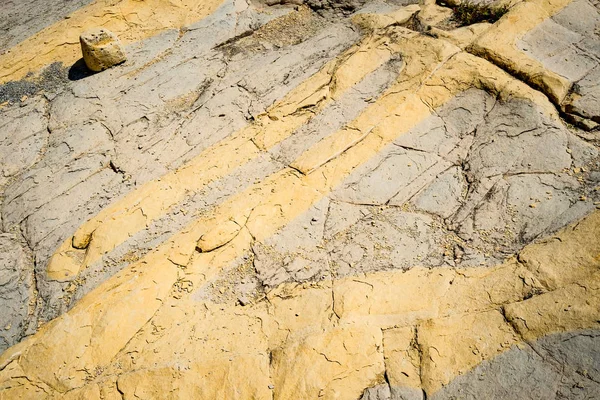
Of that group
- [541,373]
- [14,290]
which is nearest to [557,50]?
[541,373]

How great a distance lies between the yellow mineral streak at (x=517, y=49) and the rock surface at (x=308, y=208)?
2 centimetres

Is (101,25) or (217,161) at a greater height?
(101,25)

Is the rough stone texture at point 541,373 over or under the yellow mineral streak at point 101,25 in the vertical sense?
under

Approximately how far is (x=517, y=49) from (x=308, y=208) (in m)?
2.22

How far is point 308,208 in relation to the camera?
3217mm

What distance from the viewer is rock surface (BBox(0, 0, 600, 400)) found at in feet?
8.15

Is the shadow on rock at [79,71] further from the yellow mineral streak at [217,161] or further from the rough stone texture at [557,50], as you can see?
the rough stone texture at [557,50]

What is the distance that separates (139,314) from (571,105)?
3.30m

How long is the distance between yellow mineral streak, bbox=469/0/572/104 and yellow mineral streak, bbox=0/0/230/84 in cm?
279

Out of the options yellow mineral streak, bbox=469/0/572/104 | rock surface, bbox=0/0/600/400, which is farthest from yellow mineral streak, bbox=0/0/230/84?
yellow mineral streak, bbox=469/0/572/104

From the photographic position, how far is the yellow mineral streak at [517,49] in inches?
137

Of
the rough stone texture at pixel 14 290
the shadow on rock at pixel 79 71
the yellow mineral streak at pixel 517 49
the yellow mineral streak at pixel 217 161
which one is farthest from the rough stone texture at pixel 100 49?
the yellow mineral streak at pixel 517 49

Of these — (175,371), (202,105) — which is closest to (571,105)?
(202,105)

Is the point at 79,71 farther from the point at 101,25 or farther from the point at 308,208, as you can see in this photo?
the point at 308,208
